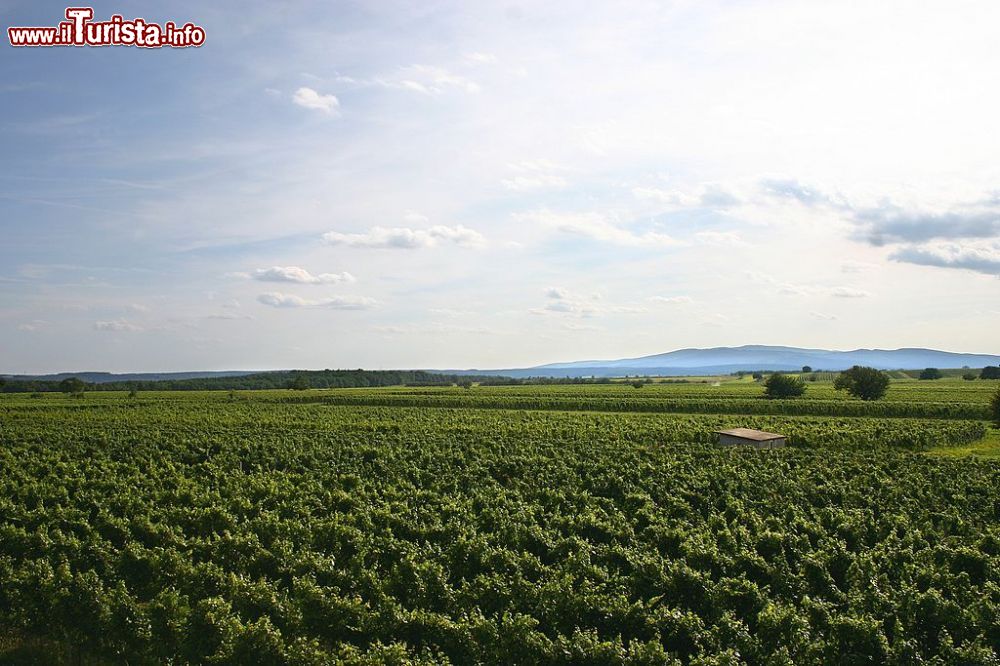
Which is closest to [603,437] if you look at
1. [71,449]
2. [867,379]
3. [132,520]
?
[132,520]

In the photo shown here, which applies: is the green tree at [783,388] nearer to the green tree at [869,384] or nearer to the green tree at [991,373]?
the green tree at [869,384]

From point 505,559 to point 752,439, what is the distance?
95.6 ft

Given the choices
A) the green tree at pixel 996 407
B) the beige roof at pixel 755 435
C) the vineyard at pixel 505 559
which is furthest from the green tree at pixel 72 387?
the green tree at pixel 996 407

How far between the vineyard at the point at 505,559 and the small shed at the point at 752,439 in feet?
14.2

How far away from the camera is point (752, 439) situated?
42406 mm

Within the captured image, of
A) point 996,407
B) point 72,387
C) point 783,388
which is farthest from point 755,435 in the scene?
point 72,387

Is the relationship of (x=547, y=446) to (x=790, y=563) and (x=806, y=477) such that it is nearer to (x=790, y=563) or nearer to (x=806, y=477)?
(x=806, y=477)

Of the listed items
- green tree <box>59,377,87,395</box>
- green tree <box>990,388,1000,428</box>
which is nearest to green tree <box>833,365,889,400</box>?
green tree <box>990,388,1000,428</box>

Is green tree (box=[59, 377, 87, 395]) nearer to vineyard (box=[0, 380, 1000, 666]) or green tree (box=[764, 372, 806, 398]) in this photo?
vineyard (box=[0, 380, 1000, 666])

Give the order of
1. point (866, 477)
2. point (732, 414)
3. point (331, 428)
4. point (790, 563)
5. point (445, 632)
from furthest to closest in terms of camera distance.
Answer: point (732, 414)
point (331, 428)
point (866, 477)
point (790, 563)
point (445, 632)

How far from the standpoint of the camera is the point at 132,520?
74.8 ft

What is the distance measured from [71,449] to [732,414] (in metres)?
54.3

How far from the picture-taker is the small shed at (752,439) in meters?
42.0

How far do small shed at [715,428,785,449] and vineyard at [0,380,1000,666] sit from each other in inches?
170
